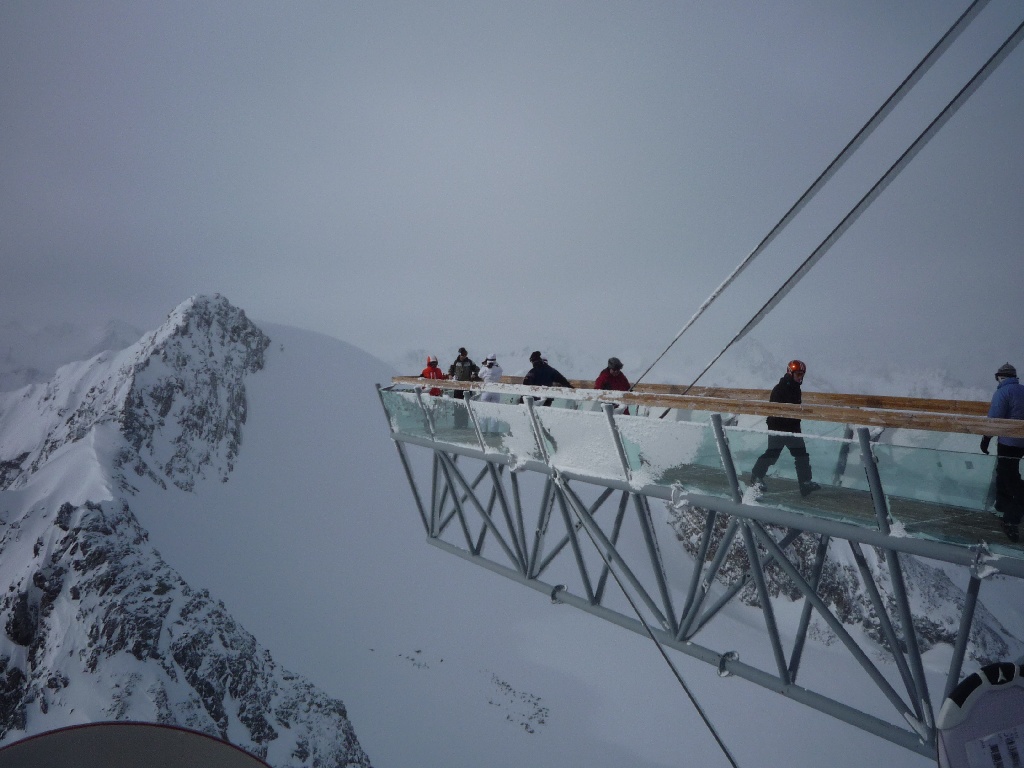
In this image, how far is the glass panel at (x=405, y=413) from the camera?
41.4 feet

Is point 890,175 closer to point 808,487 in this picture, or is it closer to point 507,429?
point 808,487

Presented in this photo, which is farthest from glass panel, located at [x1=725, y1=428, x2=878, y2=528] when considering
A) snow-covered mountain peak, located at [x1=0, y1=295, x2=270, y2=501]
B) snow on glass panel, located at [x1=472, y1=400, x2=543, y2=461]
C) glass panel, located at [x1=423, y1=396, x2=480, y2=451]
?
snow-covered mountain peak, located at [x1=0, y1=295, x2=270, y2=501]

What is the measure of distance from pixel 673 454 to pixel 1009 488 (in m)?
3.11

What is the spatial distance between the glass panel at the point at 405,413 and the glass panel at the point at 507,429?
2397 mm

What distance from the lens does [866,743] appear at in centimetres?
8956

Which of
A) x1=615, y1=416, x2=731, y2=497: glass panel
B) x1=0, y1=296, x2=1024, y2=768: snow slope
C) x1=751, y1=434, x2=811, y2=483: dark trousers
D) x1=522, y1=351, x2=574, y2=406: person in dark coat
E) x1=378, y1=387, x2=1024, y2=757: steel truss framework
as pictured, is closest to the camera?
x1=378, y1=387, x2=1024, y2=757: steel truss framework

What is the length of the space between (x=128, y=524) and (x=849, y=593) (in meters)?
133

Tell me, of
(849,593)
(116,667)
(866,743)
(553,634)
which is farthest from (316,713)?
(849,593)

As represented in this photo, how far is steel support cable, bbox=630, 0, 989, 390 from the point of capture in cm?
699

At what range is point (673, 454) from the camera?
7270 millimetres

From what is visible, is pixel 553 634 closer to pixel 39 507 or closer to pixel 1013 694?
pixel 39 507

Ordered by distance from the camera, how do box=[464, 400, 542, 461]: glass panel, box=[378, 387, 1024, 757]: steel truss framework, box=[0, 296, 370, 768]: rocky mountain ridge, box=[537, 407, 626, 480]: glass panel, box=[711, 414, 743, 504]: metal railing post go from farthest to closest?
box=[0, 296, 370, 768]: rocky mountain ridge
box=[464, 400, 542, 461]: glass panel
box=[537, 407, 626, 480]: glass panel
box=[711, 414, 743, 504]: metal railing post
box=[378, 387, 1024, 757]: steel truss framework

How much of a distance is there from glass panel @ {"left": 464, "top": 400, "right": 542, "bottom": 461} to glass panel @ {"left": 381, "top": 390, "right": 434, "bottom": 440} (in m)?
2.40

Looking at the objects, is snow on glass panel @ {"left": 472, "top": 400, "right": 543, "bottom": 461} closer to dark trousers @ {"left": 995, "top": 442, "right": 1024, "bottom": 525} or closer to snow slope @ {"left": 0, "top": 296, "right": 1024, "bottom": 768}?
dark trousers @ {"left": 995, "top": 442, "right": 1024, "bottom": 525}
